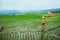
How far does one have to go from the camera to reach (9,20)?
2652 millimetres

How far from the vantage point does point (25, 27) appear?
105 inches

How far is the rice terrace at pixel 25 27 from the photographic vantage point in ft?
8.70

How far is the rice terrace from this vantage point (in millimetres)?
2650

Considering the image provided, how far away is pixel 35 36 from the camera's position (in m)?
2.68

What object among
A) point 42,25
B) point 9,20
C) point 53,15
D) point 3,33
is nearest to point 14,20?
point 9,20

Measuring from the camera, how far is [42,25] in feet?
8.71
